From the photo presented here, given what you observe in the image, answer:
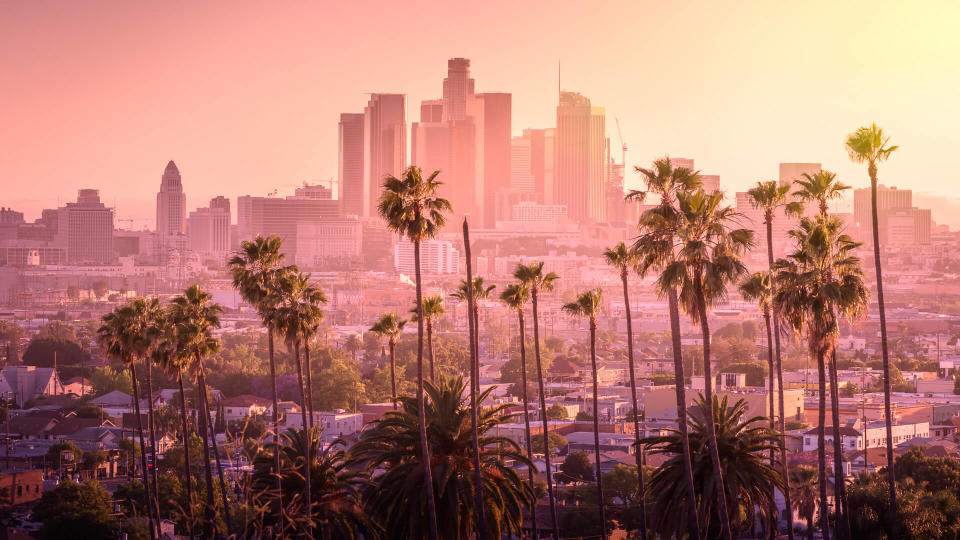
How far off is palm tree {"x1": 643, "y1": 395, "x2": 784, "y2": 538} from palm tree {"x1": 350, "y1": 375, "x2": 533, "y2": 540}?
418cm

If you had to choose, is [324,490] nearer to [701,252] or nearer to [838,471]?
[701,252]

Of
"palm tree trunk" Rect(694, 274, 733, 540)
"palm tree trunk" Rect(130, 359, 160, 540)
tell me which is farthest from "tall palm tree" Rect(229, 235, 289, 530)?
"palm tree trunk" Rect(694, 274, 733, 540)

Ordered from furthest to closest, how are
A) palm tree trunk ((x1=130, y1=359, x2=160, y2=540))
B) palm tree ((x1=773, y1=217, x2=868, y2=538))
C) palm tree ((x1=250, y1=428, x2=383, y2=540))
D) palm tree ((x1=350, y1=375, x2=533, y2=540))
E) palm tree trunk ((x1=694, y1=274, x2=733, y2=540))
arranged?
1. palm tree trunk ((x1=130, y1=359, x2=160, y2=540))
2. palm tree ((x1=250, y1=428, x2=383, y2=540))
3. palm tree ((x1=350, y1=375, x2=533, y2=540))
4. palm tree ((x1=773, y1=217, x2=868, y2=538))
5. palm tree trunk ((x1=694, y1=274, x2=733, y2=540))

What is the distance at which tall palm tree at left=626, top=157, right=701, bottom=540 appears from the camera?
33.9 meters

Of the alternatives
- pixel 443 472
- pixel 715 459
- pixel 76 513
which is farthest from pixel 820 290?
pixel 76 513

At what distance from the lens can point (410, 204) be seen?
1583 inches

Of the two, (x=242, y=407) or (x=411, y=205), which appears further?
(x=242, y=407)

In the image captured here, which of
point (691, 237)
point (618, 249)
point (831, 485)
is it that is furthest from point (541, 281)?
point (691, 237)

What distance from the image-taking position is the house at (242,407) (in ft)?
413

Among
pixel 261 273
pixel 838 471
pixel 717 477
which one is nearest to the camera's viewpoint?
pixel 717 477

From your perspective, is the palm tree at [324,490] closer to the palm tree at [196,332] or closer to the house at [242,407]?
the palm tree at [196,332]

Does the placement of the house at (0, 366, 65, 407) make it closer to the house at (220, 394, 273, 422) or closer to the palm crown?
the house at (220, 394, 273, 422)

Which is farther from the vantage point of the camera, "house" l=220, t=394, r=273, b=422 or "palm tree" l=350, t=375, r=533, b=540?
"house" l=220, t=394, r=273, b=422

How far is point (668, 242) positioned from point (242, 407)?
324 ft
